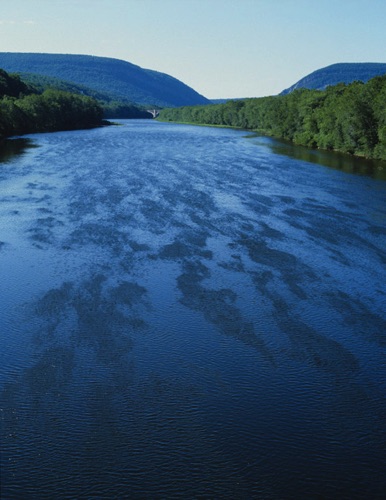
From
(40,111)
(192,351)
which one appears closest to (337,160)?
(192,351)

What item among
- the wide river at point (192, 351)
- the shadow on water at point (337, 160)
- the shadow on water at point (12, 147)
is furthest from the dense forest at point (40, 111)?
the wide river at point (192, 351)

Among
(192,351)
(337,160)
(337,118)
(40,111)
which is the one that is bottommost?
(40,111)

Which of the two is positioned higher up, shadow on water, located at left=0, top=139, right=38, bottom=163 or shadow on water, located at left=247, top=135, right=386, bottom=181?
shadow on water, located at left=247, top=135, right=386, bottom=181

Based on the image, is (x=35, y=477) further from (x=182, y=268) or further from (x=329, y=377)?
(x=182, y=268)

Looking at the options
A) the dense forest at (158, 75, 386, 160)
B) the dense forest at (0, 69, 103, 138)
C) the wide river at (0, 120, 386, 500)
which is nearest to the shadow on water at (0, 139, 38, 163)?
the dense forest at (0, 69, 103, 138)

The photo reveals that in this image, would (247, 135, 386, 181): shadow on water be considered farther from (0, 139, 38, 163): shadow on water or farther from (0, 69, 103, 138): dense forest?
(0, 69, 103, 138): dense forest

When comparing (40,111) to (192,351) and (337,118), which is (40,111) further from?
(192,351)

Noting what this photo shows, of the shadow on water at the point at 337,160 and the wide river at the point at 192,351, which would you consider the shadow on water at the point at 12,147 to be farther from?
the shadow on water at the point at 337,160
